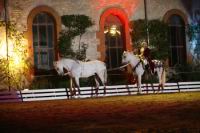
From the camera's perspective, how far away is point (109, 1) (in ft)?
86.5

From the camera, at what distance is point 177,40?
94.8ft

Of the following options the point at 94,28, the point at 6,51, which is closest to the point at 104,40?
the point at 94,28

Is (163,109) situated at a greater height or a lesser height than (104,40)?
lesser

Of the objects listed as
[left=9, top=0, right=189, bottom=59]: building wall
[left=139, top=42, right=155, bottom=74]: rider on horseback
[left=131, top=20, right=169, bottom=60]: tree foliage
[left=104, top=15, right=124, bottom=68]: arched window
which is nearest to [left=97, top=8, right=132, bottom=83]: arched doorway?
[left=104, top=15, right=124, bottom=68]: arched window

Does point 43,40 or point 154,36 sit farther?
point 154,36

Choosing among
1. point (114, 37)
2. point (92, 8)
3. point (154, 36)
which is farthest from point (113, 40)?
point (154, 36)

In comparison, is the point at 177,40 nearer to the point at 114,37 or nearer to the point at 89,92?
the point at 114,37

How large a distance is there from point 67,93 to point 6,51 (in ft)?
13.8

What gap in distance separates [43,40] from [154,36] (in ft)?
22.1

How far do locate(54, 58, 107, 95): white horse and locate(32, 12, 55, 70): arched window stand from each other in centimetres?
306

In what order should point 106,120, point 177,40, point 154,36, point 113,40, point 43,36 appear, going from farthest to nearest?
point 177,40, point 154,36, point 113,40, point 43,36, point 106,120

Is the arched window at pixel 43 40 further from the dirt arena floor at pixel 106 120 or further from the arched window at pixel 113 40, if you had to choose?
the dirt arena floor at pixel 106 120

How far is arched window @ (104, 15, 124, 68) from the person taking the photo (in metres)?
26.4

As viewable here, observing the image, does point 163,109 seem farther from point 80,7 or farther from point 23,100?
point 80,7
